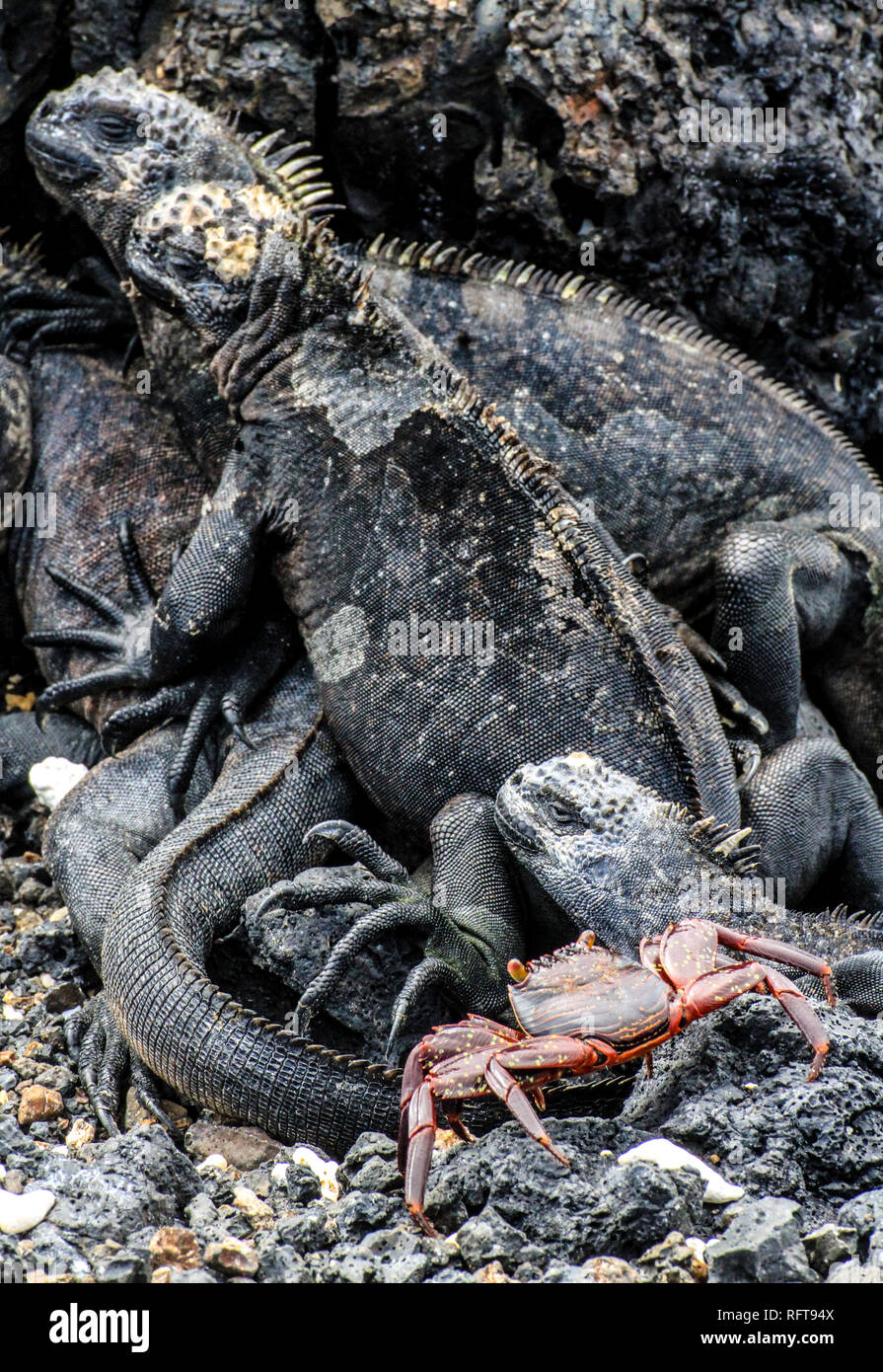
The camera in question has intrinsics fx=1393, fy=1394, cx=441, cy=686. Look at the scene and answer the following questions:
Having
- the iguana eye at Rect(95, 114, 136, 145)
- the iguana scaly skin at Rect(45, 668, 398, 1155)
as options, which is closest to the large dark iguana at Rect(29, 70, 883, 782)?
the iguana eye at Rect(95, 114, 136, 145)

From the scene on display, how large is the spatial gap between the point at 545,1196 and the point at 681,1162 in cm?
32

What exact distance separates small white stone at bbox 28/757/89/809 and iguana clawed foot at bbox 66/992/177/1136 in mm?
1247

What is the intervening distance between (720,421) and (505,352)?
89 centimetres

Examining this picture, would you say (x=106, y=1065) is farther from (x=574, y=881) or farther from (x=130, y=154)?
(x=130, y=154)

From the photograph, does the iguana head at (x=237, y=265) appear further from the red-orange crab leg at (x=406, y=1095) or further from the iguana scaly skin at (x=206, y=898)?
the red-orange crab leg at (x=406, y=1095)

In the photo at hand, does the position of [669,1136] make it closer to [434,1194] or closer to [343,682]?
[434,1194]

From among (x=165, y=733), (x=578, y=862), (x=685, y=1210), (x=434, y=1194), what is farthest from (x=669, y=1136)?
(x=165, y=733)

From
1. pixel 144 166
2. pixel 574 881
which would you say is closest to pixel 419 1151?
pixel 574 881

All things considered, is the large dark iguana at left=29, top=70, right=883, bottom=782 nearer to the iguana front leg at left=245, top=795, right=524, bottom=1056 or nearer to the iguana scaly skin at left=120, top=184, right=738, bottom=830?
the iguana scaly skin at left=120, top=184, right=738, bottom=830

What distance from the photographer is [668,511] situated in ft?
17.6

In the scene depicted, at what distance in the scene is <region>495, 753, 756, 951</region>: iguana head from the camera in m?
3.79

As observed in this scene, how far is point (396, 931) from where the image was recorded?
13.6ft

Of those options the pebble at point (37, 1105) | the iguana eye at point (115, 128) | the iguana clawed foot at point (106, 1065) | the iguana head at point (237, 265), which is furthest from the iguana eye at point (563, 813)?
the iguana eye at point (115, 128)

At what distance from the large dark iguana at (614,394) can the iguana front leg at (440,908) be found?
1.63 metres
